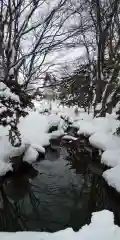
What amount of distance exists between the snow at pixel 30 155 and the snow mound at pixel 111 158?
7.45 ft

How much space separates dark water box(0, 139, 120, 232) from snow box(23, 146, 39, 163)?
0.25 metres

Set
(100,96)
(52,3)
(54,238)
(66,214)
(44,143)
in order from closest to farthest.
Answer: (54,238) < (66,214) < (52,3) < (44,143) < (100,96)

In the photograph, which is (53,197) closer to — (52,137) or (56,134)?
(52,137)

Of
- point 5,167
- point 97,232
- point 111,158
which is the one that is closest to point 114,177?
point 111,158

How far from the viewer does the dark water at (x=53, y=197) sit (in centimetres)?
609

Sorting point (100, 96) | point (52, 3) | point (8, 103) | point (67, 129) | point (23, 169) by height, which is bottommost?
point (67, 129)

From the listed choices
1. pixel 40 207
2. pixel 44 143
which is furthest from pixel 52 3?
pixel 40 207

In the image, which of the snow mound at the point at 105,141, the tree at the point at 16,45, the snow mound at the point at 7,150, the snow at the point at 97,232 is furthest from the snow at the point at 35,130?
the snow at the point at 97,232

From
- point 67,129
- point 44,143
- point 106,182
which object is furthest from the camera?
point 67,129

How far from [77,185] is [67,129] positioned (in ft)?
22.8

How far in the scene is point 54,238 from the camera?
370 cm

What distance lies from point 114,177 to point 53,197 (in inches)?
60.3

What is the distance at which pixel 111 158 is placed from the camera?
326 inches

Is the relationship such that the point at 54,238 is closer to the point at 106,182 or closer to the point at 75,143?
the point at 106,182
